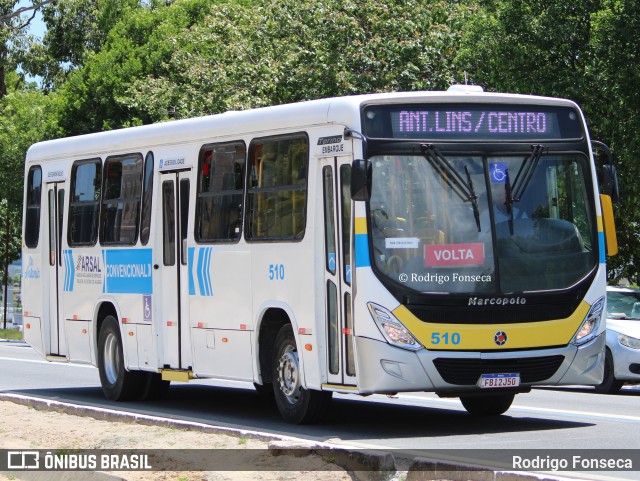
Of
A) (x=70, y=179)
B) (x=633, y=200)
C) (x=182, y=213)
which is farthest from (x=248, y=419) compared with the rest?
(x=633, y=200)

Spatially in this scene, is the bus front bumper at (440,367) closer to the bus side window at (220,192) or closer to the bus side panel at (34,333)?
the bus side window at (220,192)

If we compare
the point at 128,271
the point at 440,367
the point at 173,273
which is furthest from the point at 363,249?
the point at 128,271

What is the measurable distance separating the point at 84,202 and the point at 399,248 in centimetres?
693

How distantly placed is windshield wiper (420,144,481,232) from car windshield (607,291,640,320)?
8.33 metres

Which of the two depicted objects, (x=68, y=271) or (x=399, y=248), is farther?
(x=68, y=271)

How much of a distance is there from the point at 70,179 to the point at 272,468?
9.16m

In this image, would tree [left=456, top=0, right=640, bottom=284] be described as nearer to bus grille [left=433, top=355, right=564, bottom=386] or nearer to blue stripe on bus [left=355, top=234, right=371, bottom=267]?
bus grille [left=433, top=355, right=564, bottom=386]

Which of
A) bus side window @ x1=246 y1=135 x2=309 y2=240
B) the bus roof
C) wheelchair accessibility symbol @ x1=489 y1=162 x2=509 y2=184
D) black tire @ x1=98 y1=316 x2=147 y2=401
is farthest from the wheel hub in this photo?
black tire @ x1=98 y1=316 x2=147 y2=401

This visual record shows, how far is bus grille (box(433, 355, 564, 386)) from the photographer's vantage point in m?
11.6

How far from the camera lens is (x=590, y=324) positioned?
12.2 meters

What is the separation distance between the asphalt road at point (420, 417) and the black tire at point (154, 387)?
15cm

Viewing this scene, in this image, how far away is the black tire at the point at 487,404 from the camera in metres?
13.7

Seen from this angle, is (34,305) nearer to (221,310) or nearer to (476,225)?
(221,310)

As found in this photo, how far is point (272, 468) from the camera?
9.42 meters
